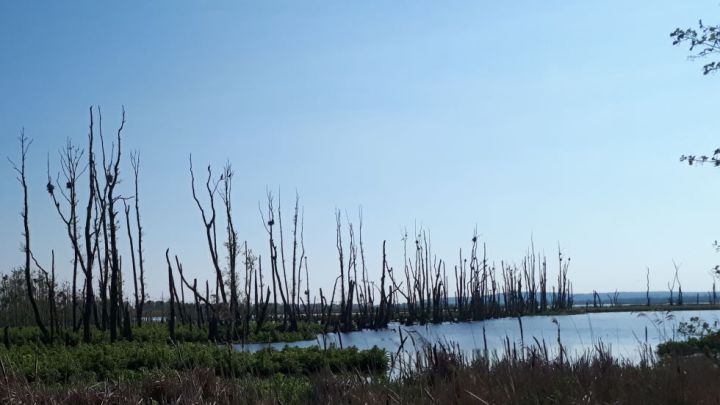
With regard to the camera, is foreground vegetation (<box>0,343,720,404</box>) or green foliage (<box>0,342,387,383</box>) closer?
foreground vegetation (<box>0,343,720,404</box>)

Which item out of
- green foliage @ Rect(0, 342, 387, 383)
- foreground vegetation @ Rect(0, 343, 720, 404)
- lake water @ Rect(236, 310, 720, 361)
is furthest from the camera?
green foliage @ Rect(0, 342, 387, 383)

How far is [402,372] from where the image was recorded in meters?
6.47

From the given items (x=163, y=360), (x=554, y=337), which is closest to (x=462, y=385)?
(x=163, y=360)

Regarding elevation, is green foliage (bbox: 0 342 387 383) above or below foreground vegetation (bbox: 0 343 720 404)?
below

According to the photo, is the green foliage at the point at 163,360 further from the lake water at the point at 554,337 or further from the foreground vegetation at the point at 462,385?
the foreground vegetation at the point at 462,385

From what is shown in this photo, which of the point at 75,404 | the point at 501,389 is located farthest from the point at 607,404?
the point at 75,404

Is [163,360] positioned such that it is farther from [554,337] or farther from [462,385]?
[554,337]

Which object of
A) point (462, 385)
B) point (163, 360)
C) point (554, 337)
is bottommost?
point (554, 337)

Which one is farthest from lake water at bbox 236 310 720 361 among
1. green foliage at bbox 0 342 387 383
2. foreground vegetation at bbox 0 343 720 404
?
green foliage at bbox 0 342 387 383

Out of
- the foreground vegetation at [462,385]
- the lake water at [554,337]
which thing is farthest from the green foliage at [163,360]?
the foreground vegetation at [462,385]

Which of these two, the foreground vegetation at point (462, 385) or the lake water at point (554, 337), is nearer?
the foreground vegetation at point (462, 385)

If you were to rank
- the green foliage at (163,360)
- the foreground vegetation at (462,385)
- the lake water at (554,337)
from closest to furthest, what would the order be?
the foreground vegetation at (462,385) → the lake water at (554,337) → the green foliage at (163,360)

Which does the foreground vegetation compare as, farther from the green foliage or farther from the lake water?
Answer: the green foliage

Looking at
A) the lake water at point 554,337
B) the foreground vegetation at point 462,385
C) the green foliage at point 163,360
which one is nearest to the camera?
the foreground vegetation at point 462,385
